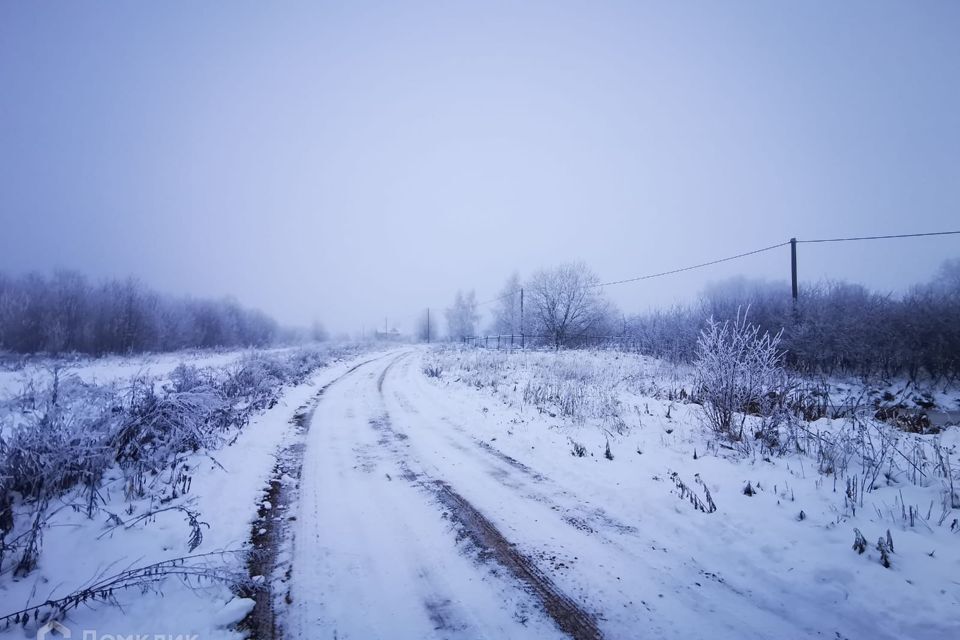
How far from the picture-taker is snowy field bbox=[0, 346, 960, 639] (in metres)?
2.58

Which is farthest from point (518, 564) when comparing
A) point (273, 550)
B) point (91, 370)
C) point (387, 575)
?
point (91, 370)

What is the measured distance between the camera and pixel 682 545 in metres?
3.47

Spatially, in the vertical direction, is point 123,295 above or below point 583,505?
above

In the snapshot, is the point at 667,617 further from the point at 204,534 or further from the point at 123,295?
the point at 123,295

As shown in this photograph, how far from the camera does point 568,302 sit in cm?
3709

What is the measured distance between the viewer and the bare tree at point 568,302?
36938 mm

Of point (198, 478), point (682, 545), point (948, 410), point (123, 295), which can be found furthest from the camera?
point (123, 295)

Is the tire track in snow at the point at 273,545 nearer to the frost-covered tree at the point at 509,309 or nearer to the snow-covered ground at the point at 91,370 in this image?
the snow-covered ground at the point at 91,370

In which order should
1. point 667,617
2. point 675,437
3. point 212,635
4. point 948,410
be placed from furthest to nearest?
point 948,410
point 675,437
point 667,617
point 212,635

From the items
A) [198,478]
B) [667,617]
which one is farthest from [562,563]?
[198,478]

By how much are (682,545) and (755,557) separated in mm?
552

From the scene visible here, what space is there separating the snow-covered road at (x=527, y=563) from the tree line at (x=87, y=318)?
47.5 m

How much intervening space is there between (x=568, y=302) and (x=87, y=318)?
4772 cm

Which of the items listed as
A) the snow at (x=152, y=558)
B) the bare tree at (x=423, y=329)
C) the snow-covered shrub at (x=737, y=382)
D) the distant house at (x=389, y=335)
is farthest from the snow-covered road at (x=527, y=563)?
the distant house at (x=389, y=335)
